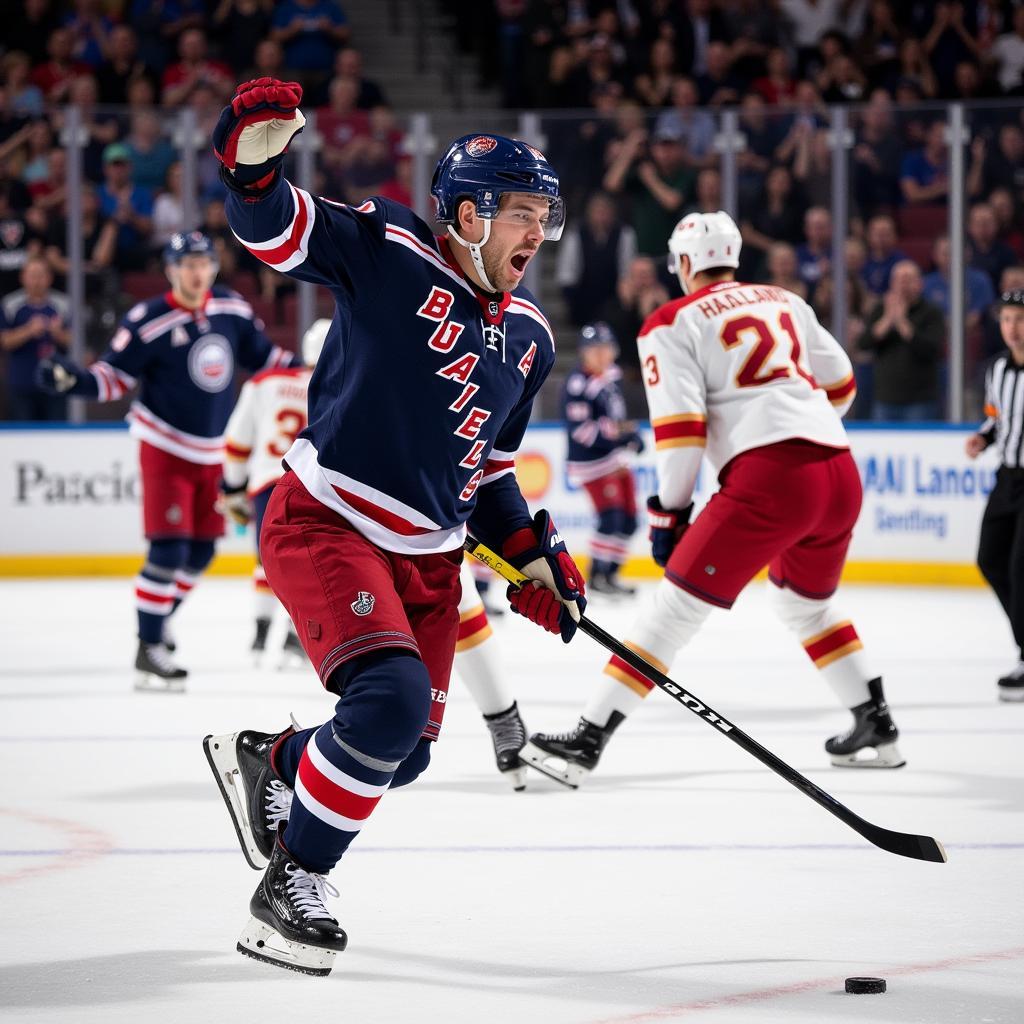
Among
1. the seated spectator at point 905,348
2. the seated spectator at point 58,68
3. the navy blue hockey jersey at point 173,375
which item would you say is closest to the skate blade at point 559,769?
the navy blue hockey jersey at point 173,375

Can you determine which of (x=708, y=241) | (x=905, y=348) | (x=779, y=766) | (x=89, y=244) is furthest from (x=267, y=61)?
(x=779, y=766)

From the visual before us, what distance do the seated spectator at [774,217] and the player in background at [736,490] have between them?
5855mm

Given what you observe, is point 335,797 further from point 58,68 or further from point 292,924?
point 58,68

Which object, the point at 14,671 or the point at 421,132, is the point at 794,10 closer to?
→ the point at 421,132

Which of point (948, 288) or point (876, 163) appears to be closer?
point (948, 288)

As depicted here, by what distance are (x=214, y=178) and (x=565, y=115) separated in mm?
2139

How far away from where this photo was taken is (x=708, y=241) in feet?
16.3

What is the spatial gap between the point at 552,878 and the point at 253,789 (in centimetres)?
68

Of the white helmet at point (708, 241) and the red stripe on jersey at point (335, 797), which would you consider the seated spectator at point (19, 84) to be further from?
the red stripe on jersey at point (335, 797)

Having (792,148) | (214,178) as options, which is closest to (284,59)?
(214,178)

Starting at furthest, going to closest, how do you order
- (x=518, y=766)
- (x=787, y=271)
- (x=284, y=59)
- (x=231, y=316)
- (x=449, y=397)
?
(x=284, y=59)
(x=787, y=271)
(x=231, y=316)
(x=518, y=766)
(x=449, y=397)

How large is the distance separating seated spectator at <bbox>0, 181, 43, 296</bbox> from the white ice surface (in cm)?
484

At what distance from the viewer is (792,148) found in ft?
35.2

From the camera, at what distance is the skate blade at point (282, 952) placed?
116 inches
